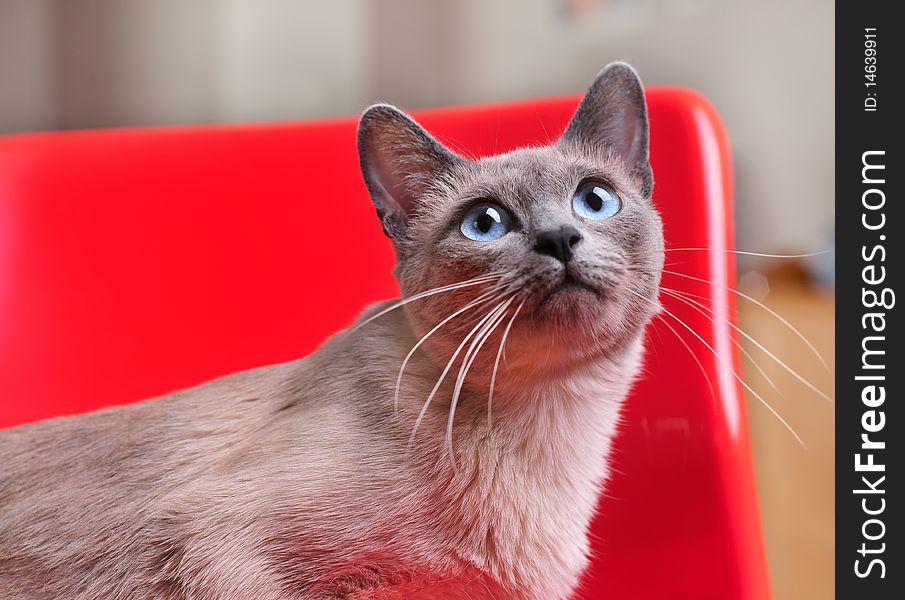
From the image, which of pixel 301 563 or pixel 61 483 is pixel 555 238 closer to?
pixel 301 563

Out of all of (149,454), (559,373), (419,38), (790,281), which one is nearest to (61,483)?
(149,454)

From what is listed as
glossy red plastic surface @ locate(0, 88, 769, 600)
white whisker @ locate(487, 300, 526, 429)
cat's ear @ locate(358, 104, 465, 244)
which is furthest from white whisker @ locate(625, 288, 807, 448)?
cat's ear @ locate(358, 104, 465, 244)

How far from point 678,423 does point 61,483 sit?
67cm

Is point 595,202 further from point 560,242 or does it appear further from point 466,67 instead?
point 466,67

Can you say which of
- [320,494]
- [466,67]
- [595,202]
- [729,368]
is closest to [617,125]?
[595,202]

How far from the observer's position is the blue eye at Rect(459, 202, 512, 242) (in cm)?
70

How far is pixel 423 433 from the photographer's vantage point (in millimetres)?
721

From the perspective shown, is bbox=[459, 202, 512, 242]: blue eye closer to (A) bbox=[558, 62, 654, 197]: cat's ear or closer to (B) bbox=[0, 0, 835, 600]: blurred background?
(A) bbox=[558, 62, 654, 197]: cat's ear

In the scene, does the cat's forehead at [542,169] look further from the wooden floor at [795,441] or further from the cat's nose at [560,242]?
the wooden floor at [795,441]

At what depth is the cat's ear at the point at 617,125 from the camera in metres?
0.78

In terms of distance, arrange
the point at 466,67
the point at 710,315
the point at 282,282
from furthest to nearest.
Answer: the point at 466,67 < the point at 282,282 < the point at 710,315

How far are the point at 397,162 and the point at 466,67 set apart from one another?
1.01 m

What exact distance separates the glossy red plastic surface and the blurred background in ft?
1.20

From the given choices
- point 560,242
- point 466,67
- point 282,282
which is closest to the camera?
point 560,242
